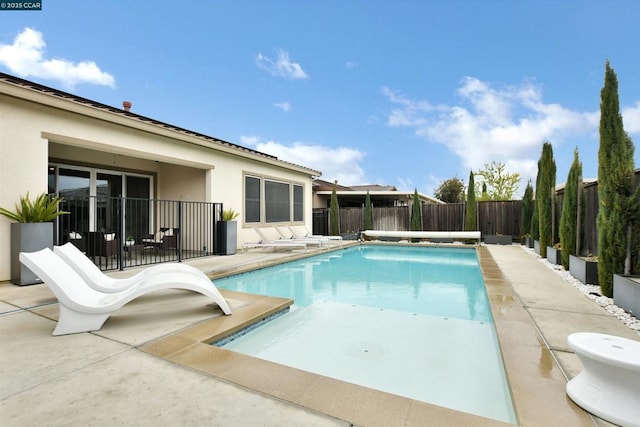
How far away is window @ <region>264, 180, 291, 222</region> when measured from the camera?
510 inches

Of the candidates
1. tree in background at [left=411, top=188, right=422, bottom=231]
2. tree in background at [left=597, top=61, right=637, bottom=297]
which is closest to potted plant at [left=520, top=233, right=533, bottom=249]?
tree in background at [left=411, top=188, right=422, bottom=231]

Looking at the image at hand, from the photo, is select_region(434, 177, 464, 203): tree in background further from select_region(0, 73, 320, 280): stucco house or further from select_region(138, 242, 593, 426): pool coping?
select_region(138, 242, 593, 426): pool coping

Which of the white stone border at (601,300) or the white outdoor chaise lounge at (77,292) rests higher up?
the white outdoor chaise lounge at (77,292)

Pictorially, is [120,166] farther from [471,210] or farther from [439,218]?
[471,210]

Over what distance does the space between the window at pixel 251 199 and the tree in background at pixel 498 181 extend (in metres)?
20.5

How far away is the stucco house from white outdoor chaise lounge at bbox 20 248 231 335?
314 cm

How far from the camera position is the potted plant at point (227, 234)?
9.97 meters

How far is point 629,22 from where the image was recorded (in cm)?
906

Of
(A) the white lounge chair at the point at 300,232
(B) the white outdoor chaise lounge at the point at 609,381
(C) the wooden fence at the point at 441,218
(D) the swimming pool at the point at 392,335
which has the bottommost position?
(D) the swimming pool at the point at 392,335

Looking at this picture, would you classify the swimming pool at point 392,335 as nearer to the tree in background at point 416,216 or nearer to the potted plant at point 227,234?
the potted plant at point 227,234

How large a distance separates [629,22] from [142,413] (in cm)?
1379

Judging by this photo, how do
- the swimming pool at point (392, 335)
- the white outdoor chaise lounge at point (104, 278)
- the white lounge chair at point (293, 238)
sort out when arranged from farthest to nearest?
1. the white lounge chair at point (293, 238)
2. the white outdoor chaise lounge at point (104, 278)
3. the swimming pool at point (392, 335)

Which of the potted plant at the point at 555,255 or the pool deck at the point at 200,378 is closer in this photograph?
the pool deck at the point at 200,378

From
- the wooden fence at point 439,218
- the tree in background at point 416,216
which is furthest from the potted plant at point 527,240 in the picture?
the tree in background at point 416,216
